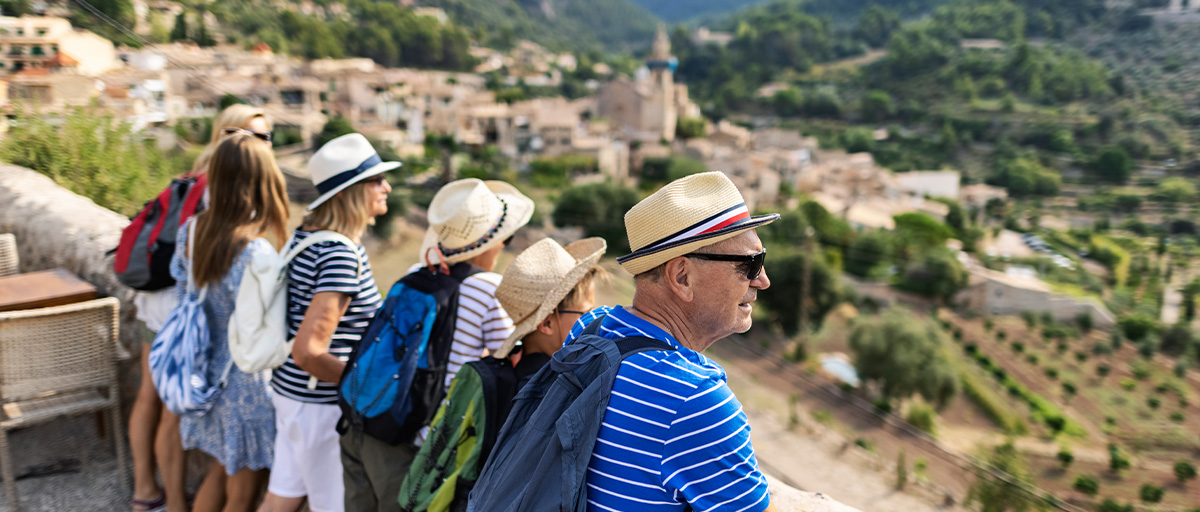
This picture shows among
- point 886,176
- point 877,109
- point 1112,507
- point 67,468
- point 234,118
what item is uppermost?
point 877,109

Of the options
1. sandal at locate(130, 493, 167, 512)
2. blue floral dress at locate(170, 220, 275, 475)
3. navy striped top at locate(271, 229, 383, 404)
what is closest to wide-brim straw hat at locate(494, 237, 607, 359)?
navy striped top at locate(271, 229, 383, 404)

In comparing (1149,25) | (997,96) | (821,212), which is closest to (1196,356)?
(821,212)

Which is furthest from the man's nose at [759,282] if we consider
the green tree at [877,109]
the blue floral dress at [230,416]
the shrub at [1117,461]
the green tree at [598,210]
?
the green tree at [877,109]

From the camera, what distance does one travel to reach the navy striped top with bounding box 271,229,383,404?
163 cm

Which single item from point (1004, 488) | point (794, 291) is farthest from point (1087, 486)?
point (794, 291)

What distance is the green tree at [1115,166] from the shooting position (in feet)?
141

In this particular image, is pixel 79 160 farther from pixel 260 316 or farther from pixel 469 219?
pixel 469 219

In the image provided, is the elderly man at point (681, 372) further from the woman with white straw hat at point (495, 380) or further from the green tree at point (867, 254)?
the green tree at point (867, 254)

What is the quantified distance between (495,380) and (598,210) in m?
26.2

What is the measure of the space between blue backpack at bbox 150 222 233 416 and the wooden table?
59cm

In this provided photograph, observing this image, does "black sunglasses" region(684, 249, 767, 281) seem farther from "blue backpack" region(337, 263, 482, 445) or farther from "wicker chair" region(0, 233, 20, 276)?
"wicker chair" region(0, 233, 20, 276)

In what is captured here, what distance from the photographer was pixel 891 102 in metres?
60.5

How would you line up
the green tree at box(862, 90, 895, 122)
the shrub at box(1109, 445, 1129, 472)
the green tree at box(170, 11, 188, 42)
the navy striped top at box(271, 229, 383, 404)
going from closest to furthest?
the navy striped top at box(271, 229, 383, 404)
the shrub at box(1109, 445, 1129, 472)
the green tree at box(170, 11, 188, 42)
the green tree at box(862, 90, 895, 122)

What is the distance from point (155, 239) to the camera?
210 centimetres
